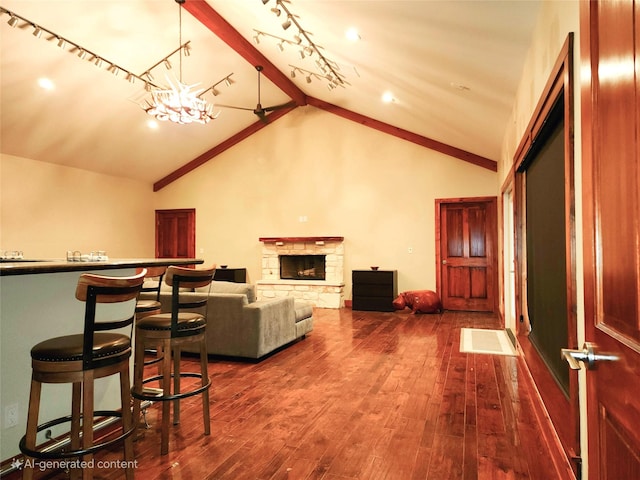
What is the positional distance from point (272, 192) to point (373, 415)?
6737 millimetres

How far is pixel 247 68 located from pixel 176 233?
4.65 metres

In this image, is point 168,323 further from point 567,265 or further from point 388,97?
point 388,97

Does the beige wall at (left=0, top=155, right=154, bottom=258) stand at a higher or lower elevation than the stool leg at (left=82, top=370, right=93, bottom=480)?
higher

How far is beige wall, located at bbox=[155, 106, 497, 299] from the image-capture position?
25.8 ft

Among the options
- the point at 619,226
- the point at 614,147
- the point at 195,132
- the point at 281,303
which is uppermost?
the point at 195,132

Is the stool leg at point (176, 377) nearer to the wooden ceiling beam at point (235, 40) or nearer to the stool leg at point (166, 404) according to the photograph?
the stool leg at point (166, 404)

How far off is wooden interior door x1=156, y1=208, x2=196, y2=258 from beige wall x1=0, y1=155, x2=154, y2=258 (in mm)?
218

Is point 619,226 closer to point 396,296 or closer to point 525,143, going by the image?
point 525,143

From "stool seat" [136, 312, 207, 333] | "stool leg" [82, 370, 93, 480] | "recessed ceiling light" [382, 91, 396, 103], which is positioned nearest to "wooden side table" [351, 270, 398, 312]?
"recessed ceiling light" [382, 91, 396, 103]

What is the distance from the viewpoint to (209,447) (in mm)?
2381

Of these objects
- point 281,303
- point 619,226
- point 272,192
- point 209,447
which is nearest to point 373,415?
point 209,447

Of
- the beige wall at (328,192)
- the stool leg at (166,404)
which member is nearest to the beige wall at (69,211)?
the beige wall at (328,192)

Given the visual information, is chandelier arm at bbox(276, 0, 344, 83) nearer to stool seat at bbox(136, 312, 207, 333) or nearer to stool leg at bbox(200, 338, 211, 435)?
stool seat at bbox(136, 312, 207, 333)

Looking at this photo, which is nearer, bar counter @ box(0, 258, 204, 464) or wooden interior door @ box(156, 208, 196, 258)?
bar counter @ box(0, 258, 204, 464)
